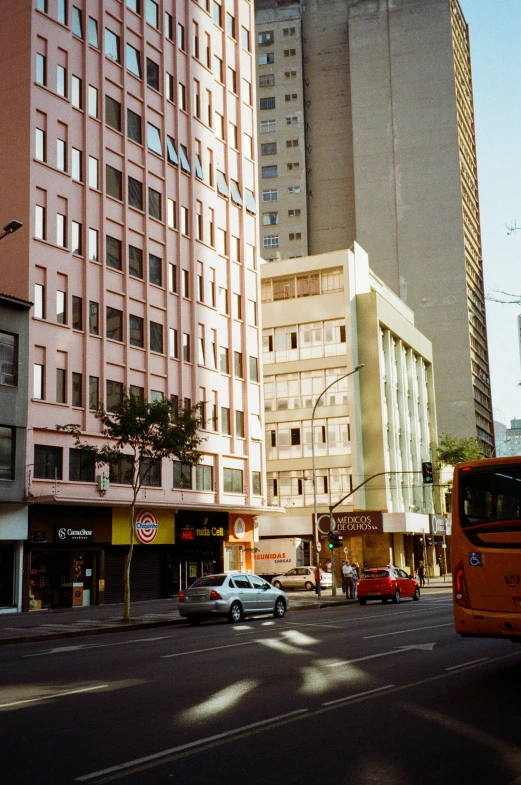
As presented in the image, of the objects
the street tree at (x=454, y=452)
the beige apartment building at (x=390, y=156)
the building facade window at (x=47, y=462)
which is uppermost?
the beige apartment building at (x=390, y=156)

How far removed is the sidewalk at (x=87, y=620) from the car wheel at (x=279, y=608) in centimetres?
305

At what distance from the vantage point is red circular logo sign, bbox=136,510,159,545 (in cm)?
4025

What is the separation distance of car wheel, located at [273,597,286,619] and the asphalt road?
11.6 meters

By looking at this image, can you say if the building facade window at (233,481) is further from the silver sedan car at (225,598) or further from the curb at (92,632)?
the curb at (92,632)

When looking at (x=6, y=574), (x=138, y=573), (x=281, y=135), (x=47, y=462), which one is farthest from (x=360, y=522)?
(x=281, y=135)

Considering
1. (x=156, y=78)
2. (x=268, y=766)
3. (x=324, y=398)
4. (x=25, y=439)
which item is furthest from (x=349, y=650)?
(x=324, y=398)

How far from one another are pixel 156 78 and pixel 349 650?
3807cm

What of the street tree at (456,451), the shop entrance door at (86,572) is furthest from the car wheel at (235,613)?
the street tree at (456,451)

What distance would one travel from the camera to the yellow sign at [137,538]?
39188 millimetres

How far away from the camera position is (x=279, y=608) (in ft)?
94.9

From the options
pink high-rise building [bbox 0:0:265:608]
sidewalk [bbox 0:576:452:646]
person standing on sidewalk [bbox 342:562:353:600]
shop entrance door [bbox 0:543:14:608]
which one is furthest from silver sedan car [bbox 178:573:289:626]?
person standing on sidewalk [bbox 342:562:353:600]

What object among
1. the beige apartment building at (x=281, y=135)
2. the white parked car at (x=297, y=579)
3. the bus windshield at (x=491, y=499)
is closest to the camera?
the bus windshield at (x=491, y=499)

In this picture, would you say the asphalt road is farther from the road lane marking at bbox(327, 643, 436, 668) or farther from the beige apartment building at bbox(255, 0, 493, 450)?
the beige apartment building at bbox(255, 0, 493, 450)

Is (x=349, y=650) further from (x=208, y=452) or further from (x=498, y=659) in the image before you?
(x=208, y=452)
